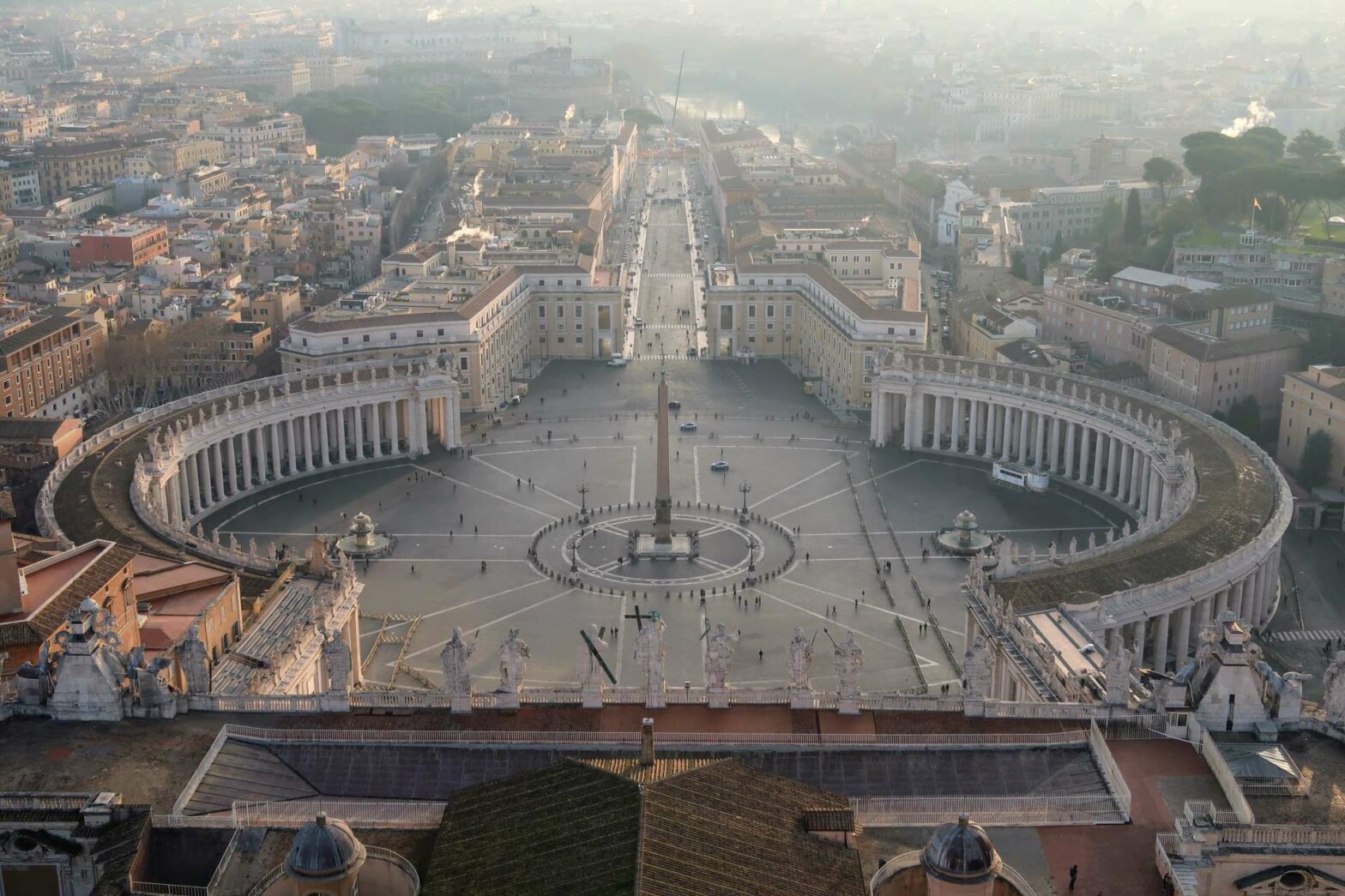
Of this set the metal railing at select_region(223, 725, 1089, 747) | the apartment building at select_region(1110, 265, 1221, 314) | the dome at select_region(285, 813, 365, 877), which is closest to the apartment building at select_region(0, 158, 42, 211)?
the apartment building at select_region(1110, 265, 1221, 314)

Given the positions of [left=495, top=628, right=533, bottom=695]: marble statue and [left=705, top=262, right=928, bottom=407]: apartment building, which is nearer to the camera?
[left=495, top=628, right=533, bottom=695]: marble statue

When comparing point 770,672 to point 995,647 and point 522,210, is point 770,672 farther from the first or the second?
point 522,210

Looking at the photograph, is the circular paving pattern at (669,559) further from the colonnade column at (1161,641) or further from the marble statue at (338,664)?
the marble statue at (338,664)

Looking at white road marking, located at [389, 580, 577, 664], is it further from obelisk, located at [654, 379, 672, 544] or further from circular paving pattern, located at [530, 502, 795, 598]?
obelisk, located at [654, 379, 672, 544]

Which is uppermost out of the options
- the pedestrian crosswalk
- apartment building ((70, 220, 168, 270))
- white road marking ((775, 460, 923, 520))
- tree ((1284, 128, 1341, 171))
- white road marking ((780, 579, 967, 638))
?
tree ((1284, 128, 1341, 171))

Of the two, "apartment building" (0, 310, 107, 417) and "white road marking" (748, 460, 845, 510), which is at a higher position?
"apartment building" (0, 310, 107, 417)

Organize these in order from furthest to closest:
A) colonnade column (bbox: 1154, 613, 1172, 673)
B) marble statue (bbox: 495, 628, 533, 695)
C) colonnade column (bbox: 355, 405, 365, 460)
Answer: colonnade column (bbox: 355, 405, 365, 460) → colonnade column (bbox: 1154, 613, 1172, 673) → marble statue (bbox: 495, 628, 533, 695)

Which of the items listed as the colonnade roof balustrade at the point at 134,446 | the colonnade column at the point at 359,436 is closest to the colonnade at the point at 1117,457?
the colonnade roof balustrade at the point at 134,446
